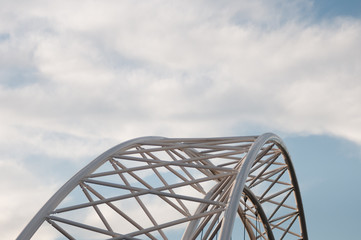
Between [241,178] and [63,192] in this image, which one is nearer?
[241,178]

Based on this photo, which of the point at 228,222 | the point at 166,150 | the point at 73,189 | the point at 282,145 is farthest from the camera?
the point at 282,145

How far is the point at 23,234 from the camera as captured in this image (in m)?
19.6

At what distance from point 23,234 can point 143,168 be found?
5.80 meters

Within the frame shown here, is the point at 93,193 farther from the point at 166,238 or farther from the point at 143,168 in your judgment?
the point at 166,238

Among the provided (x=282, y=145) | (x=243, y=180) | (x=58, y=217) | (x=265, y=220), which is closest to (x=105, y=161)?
(x=58, y=217)

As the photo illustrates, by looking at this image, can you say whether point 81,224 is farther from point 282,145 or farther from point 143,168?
point 282,145

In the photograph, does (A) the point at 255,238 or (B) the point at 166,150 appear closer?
(B) the point at 166,150

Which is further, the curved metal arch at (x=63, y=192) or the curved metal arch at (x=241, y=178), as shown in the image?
the curved metal arch at (x=63, y=192)

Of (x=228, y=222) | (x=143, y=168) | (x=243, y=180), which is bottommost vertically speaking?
(x=228, y=222)

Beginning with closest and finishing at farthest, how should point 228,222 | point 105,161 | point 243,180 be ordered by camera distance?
point 228,222 → point 243,180 → point 105,161

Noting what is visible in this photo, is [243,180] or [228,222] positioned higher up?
[243,180]

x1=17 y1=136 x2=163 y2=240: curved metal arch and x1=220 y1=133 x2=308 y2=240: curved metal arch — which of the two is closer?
x1=220 y1=133 x2=308 y2=240: curved metal arch

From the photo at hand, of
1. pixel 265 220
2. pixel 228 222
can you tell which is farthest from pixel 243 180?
pixel 265 220

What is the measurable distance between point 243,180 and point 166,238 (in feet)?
26.1
